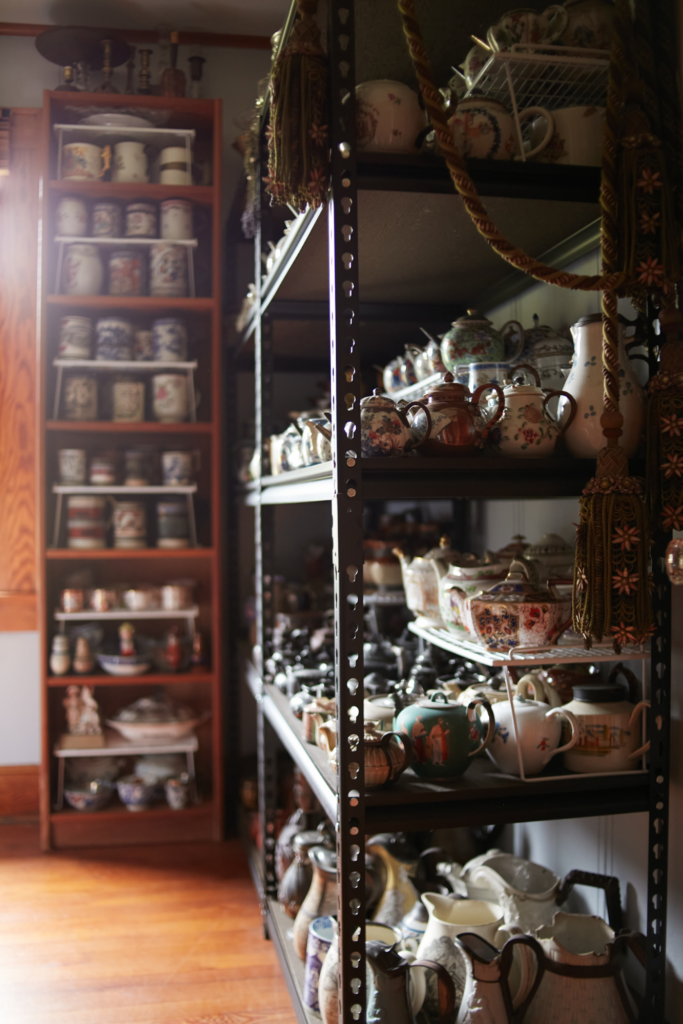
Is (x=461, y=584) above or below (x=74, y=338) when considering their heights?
below

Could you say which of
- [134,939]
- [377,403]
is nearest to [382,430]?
[377,403]

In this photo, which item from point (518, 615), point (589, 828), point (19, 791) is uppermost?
point (518, 615)

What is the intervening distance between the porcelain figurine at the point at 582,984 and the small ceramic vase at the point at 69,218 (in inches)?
94.0

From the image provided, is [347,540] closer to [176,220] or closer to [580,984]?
[580,984]

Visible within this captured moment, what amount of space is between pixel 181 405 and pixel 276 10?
1315 mm

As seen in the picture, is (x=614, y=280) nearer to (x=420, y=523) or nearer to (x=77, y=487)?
(x=420, y=523)

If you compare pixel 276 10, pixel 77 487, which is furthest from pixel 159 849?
pixel 276 10

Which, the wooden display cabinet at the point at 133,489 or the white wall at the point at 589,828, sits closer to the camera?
the white wall at the point at 589,828

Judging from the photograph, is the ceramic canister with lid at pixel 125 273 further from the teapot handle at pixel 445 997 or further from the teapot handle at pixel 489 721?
the teapot handle at pixel 445 997

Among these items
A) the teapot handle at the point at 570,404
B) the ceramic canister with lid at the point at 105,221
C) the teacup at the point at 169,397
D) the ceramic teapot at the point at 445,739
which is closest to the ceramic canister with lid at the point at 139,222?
the ceramic canister with lid at the point at 105,221

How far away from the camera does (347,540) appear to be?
120 centimetres

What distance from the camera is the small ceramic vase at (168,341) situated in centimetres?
275

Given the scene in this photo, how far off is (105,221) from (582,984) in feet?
8.15

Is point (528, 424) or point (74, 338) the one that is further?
point (74, 338)
